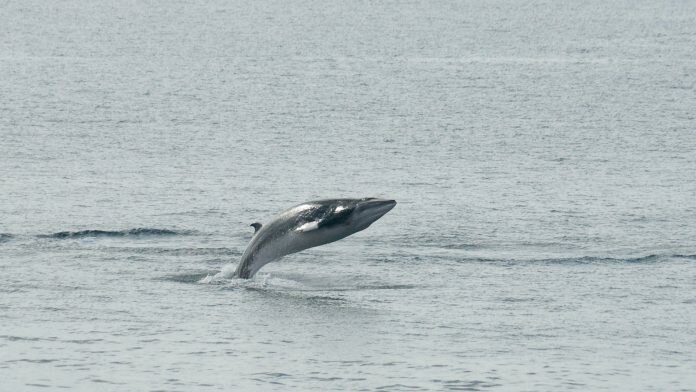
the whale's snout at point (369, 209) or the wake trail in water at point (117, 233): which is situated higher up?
the whale's snout at point (369, 209)

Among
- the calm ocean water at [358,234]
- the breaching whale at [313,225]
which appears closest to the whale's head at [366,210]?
the breaching whale at [313,225]

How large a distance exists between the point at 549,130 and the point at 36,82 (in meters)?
32.9

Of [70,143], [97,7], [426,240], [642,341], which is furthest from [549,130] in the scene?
[97,7]

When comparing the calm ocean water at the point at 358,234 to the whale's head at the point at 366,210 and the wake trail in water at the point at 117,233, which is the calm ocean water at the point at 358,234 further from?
the whale's head at the point at 366,210

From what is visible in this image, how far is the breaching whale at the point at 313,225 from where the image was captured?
35.7 metres

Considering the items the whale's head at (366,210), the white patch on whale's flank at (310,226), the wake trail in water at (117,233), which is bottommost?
the wake trail in water at (117,233)

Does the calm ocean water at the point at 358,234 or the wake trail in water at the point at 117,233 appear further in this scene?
the wake trail in water at the point at 117,233

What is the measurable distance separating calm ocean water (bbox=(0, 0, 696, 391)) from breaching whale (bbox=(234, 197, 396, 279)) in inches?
43.4

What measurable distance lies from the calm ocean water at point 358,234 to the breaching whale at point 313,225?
43.4 inches

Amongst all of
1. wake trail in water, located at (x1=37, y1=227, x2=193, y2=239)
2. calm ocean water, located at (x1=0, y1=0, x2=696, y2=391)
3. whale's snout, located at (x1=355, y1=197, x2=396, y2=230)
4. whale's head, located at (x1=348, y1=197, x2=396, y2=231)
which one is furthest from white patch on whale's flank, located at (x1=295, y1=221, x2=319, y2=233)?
wake trail in water, located at (x1=37, y1=227, x2=193, y2=239)

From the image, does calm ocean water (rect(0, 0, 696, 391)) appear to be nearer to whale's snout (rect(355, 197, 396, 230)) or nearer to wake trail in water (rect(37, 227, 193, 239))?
wake trail in water (rect(37, 227, 193, 239))

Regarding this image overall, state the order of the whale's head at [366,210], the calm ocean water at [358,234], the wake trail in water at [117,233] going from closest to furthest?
the calm ocean water at [358,234] → the whale's head at [366,210] → the wake trail in water at [117,233]

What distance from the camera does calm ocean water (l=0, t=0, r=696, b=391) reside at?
102 feet

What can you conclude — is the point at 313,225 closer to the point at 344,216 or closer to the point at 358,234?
the point at 344,216
